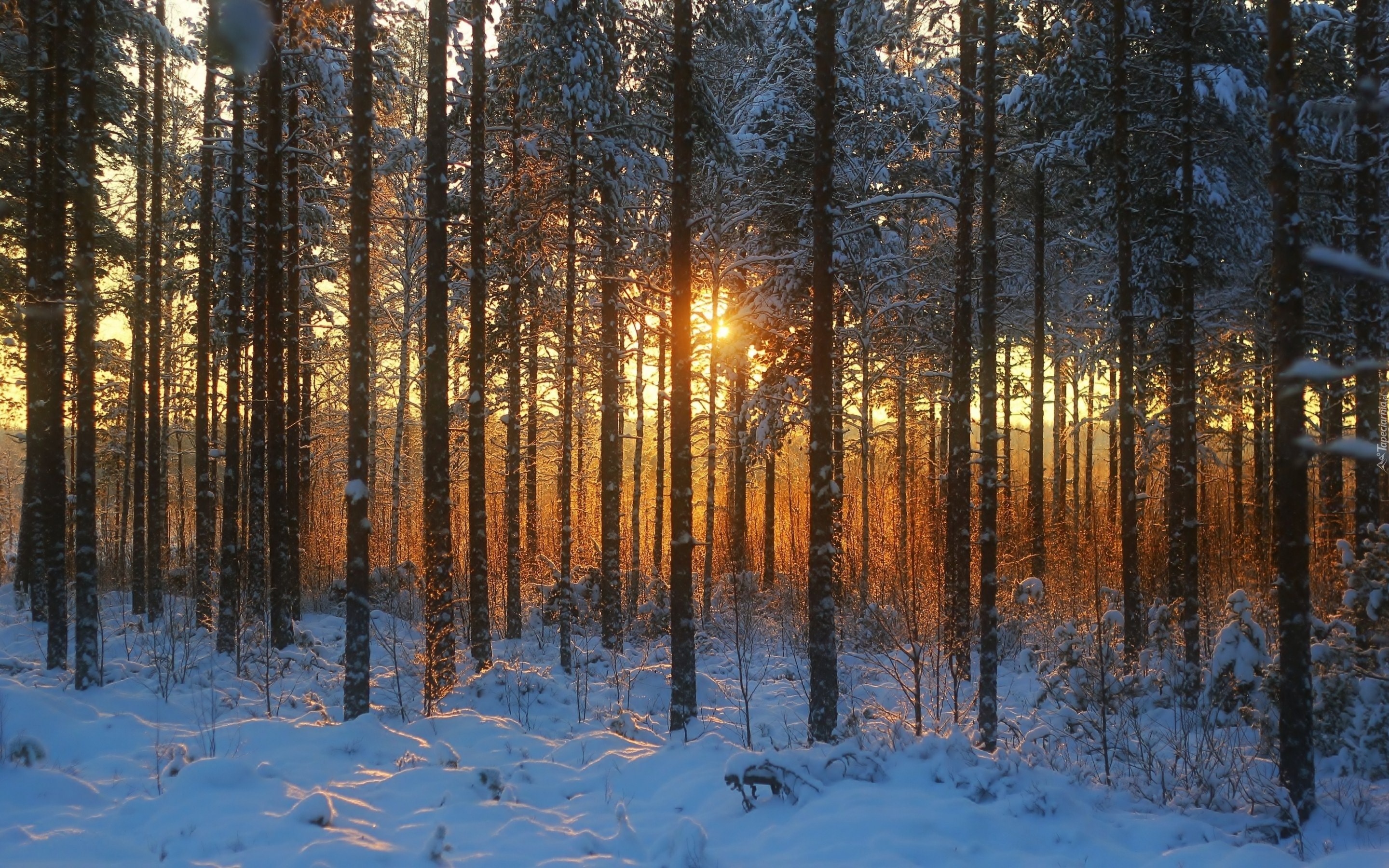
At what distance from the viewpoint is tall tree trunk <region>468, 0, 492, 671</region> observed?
1416 cm

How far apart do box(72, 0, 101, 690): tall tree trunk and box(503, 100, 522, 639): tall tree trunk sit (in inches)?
246

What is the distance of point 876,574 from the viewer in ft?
61.4

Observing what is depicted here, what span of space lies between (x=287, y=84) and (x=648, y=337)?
10.1m

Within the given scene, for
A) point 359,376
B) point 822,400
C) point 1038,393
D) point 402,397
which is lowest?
point 822,400

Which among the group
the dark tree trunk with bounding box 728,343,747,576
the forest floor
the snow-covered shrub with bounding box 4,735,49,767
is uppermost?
the dark tree trunk with bounding box 728,343,747,576

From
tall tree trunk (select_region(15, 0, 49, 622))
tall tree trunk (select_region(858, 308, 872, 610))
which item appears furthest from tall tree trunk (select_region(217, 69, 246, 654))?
tall tree trunk (select_region(858, 308, 872, 610))

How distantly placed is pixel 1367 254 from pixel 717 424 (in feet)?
45.1

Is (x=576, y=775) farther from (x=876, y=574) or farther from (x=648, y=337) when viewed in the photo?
(x=648, y=337)

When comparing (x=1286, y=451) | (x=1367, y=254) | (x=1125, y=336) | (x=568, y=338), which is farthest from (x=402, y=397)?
(x=1367, y=254)

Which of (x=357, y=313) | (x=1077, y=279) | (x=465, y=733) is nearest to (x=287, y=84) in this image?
(x=357, y=313)

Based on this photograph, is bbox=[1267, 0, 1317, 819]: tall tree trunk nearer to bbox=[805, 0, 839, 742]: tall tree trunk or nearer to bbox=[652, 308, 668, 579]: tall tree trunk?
bbox=[805, 0, 839, 742]: tall tree trunk

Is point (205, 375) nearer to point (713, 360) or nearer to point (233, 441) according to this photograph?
point (233, 441)

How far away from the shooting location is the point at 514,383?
16609 mm

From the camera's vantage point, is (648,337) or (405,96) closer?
(648,337)
